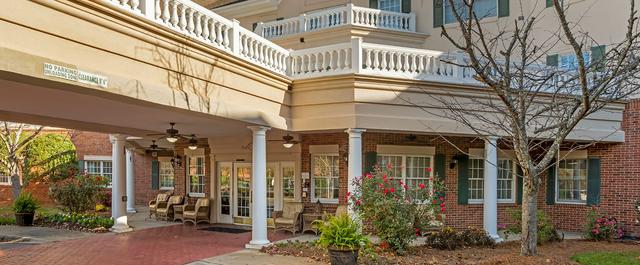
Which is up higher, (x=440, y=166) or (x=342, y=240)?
(x=440, y=166)

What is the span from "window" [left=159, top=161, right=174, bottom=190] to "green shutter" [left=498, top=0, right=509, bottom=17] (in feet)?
46.1

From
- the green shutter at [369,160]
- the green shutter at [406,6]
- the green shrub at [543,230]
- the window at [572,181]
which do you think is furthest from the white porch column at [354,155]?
the green shutter at [406,6]

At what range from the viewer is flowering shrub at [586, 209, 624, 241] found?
41.1ft

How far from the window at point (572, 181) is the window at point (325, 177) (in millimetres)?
7118

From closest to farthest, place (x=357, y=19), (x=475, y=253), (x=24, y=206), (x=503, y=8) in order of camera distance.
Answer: (x=475, y=253) < (x=24, y=206) < (x=503, y=8) < (x=357, y=19)

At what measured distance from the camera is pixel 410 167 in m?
13.9

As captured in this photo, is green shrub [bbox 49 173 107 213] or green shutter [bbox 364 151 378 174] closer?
green shutter [bbox 364 151 378 174]

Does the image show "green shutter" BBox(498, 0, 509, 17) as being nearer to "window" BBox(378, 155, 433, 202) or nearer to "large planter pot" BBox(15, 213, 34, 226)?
"window" BBox(378, 155, 433, 202)

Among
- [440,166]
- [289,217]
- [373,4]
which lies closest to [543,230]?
[440,166]

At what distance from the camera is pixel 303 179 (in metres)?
14.0

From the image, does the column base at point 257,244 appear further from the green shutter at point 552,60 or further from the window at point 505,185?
the green shutter at point 552,60

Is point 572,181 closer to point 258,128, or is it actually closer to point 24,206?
point 258,128

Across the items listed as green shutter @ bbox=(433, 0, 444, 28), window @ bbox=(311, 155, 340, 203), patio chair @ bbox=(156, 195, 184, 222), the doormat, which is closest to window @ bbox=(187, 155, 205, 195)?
patio chair @ bbox=(156, 195, 184, 222)

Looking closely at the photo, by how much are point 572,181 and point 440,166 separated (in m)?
4.50
